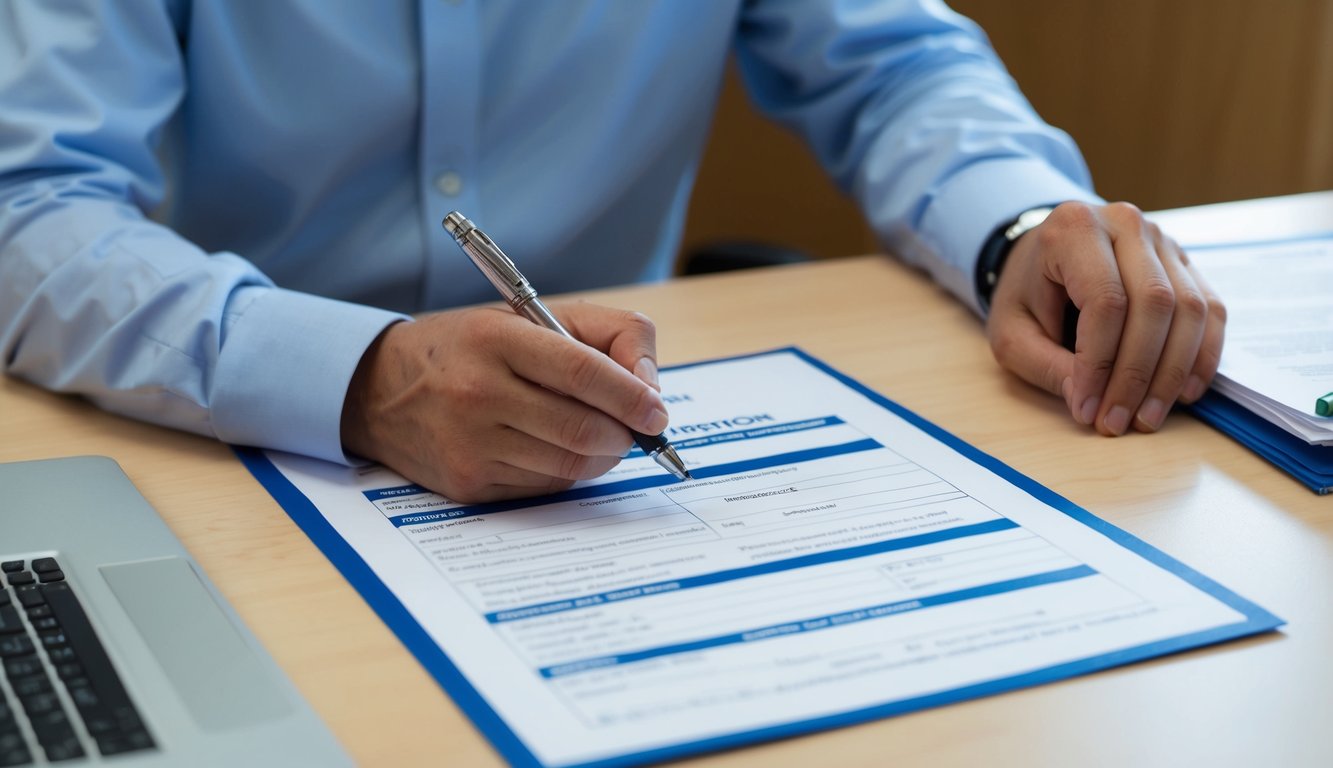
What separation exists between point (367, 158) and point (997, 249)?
1.83 ft

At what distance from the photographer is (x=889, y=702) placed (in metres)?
0.55

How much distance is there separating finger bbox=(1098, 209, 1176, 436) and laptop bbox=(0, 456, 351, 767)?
0.56 meters

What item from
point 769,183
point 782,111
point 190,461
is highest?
point 782,111

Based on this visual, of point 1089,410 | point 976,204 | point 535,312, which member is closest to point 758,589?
point 535,312

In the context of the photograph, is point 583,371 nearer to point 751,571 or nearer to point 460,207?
point 751,571

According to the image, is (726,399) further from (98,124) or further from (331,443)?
(98,124)

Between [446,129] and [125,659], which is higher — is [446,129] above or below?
above

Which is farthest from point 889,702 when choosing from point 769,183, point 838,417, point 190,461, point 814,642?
point 769,183

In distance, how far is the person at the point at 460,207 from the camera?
0.79m

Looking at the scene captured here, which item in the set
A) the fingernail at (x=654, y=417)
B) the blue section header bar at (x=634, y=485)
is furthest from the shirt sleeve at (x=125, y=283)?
the fingernail at (x=654, y=417)

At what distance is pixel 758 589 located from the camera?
0.64 meters

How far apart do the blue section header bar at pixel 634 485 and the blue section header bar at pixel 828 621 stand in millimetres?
180

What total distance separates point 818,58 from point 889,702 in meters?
0.93

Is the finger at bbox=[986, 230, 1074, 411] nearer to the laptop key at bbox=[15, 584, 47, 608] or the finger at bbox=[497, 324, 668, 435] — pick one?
the finger at bbox=[497, 324, 668, 435]
